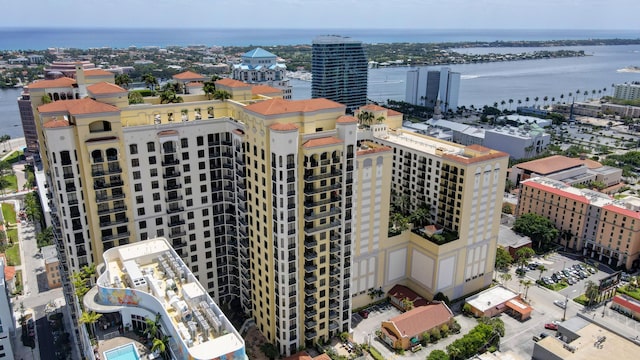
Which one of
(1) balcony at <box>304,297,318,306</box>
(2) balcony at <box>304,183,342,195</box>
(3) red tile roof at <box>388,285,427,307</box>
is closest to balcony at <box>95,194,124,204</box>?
(2) balcony at <box>304,183,342,195</box>

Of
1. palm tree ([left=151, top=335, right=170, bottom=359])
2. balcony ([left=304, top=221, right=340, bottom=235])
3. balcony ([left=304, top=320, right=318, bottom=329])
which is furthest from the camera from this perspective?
balcony ([left=304, top=320, right=318, bottom=329])

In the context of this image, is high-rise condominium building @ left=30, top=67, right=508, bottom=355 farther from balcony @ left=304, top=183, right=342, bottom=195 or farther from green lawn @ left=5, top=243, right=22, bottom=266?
green lawn @ left=5, top=243, right=22, bottom=266

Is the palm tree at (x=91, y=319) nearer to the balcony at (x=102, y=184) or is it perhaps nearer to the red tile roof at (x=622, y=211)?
the balcony at (x=102, y=184)

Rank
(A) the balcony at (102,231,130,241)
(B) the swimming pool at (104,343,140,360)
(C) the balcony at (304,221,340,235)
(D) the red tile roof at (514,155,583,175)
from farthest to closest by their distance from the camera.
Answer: (D) the red tile roof at (514,155,583,175)
(C) the balcony at (304,221,340,235)
(A) the balcony at (102,231,130,241)
(B) the swimming pool at (104,343,140,360)

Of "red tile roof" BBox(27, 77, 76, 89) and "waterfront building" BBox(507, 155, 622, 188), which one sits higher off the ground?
"red tile roof" BBox(27, 77, 76, 89)

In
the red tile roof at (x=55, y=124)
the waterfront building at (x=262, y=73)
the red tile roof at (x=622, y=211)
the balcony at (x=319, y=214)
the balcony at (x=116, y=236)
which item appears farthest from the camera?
the waterfront building at (x=262, y=73)

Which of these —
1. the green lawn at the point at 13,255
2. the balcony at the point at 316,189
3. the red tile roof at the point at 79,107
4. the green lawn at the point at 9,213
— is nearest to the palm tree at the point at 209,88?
the red tile roof at the point at 79,107

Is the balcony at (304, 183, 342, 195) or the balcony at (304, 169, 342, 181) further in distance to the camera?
the balcony at (304, 183, 342, 195)

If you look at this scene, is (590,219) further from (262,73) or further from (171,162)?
(262,73)
